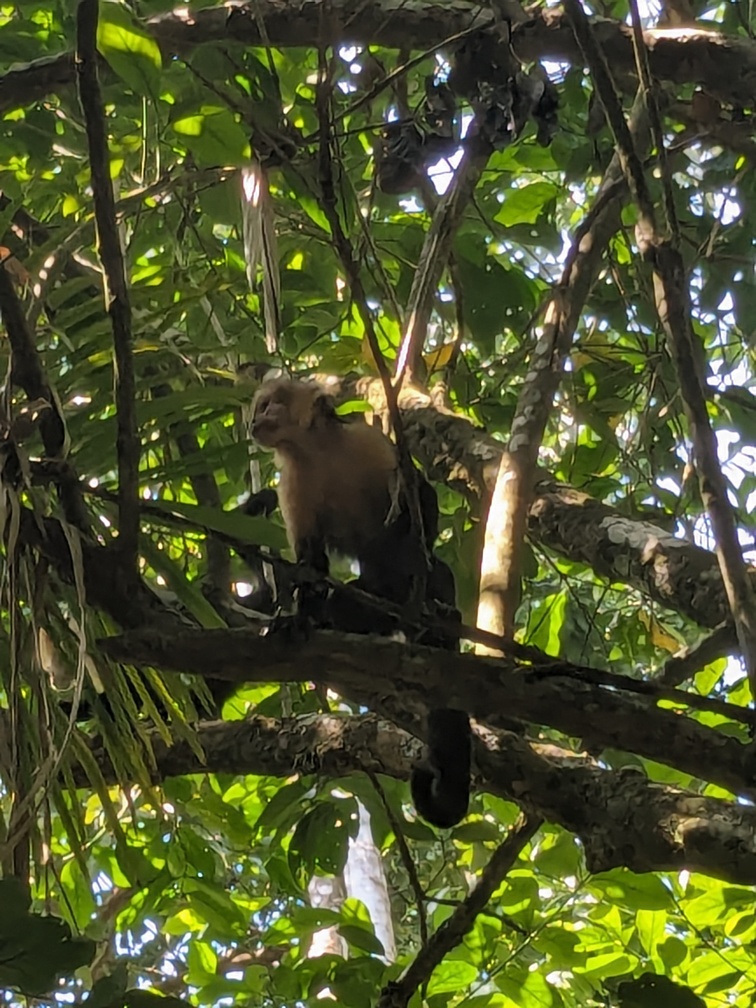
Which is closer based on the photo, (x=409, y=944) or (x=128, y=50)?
(x=128, y=50)

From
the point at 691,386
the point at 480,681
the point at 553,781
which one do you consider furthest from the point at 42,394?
the point at 553,781

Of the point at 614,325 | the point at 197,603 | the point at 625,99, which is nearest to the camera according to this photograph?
the point at 197,603

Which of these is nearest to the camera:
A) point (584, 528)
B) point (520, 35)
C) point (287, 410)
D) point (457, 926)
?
point (457, 926)

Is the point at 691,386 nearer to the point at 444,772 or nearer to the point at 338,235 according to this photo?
the point at 338,235

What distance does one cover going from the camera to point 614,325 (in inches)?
88.4

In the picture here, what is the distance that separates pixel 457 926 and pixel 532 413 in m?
0.65

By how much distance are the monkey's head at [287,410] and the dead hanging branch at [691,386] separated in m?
1.24

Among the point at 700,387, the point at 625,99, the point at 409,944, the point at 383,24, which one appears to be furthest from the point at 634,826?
the point at 409,944

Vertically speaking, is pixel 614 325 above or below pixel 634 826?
above

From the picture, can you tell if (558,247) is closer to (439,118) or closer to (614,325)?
(614,325)

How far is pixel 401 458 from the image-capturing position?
1.10 m

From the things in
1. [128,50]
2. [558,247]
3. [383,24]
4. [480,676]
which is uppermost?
[383,24]

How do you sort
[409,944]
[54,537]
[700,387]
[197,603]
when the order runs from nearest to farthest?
[700,387], [54,537], [197,603], [409,944]

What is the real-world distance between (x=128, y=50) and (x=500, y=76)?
0.65 meters
